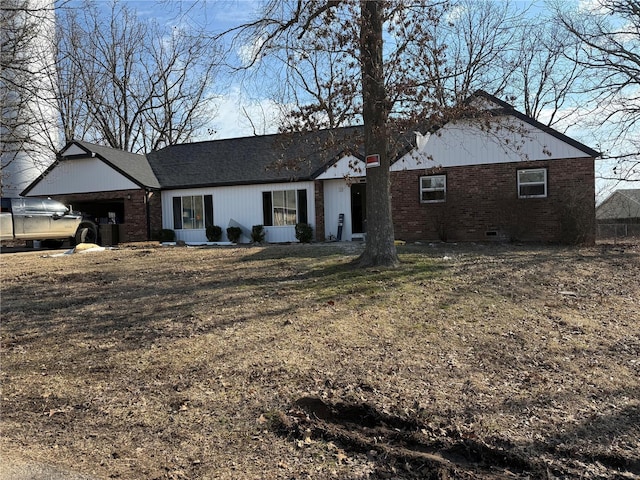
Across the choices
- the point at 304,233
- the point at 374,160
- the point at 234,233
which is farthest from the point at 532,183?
the point at 234,233

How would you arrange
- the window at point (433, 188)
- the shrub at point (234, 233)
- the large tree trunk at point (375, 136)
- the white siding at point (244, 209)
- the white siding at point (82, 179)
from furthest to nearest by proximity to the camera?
1. the white siding at point (82, 179)
2. the shrub at point (234, 233)
3. the white siding at point (244, 209)
4. the window at point (433, 188)
5. the large tree trunk at point (375, 136)

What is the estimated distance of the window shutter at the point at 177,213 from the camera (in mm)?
21609

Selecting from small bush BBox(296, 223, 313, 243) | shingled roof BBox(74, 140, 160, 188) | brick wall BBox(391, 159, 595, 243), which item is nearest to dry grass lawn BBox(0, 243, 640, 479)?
brick wall BBox(391, 159, 595, 243)

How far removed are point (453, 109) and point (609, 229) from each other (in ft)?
38.4

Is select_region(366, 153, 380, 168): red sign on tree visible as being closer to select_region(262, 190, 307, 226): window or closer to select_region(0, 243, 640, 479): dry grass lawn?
select_region(0, 243, 640, 479): dry grass lawn

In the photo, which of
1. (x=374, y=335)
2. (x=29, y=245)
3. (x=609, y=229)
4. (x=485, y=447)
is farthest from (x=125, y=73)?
(x=485, y=447)

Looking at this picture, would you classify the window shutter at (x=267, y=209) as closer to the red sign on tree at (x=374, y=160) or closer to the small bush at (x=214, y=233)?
the small bush at (x=214, y=233)

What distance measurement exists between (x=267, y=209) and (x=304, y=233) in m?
2.37

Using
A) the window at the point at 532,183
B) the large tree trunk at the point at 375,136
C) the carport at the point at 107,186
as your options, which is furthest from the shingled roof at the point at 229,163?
the large tree trunk at the point at 375,136

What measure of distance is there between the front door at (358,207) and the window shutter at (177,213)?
313 inches

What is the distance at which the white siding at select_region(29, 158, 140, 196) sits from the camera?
21438 mm

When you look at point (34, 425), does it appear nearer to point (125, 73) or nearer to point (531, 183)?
point (531, 183)

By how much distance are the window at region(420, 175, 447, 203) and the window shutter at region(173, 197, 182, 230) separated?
1092 centimetres

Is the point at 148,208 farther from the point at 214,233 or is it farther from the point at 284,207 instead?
the point at 284,207
